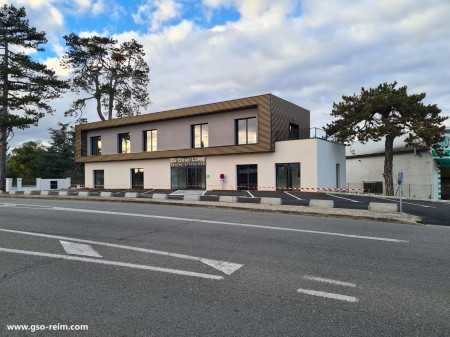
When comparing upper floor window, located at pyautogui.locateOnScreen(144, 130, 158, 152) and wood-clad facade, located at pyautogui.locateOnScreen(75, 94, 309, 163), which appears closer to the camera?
wood-clad facade, located at pyautogui.locateOnScreen(75, 94, 309, 163)

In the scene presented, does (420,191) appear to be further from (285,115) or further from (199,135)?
(199,135)

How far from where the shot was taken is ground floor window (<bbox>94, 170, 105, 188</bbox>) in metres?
36.3

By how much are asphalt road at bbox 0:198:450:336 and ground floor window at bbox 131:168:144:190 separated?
2432 cm

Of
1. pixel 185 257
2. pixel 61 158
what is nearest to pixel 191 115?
pixel 185 257

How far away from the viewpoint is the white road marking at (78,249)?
249 inches

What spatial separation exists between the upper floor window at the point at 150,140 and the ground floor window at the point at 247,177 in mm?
10028

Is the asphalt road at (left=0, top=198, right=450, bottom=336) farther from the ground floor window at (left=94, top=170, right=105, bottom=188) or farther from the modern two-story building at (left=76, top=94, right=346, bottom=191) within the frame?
the ground floor window at (left=94, top=170, right=105, bottom=188)

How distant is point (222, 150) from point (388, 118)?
13.2 metres

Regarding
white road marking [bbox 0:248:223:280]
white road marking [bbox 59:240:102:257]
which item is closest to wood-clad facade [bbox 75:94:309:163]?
white road marking [bbox 59:240:102:257]

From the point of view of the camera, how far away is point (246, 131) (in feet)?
87.9

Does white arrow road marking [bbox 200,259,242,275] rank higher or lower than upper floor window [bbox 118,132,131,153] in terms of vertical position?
lower

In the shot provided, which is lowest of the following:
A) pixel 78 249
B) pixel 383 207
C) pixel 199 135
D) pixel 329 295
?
pixel 329 295

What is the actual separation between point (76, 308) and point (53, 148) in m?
59.3

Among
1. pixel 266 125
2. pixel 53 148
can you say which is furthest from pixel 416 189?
pixel 53 148
